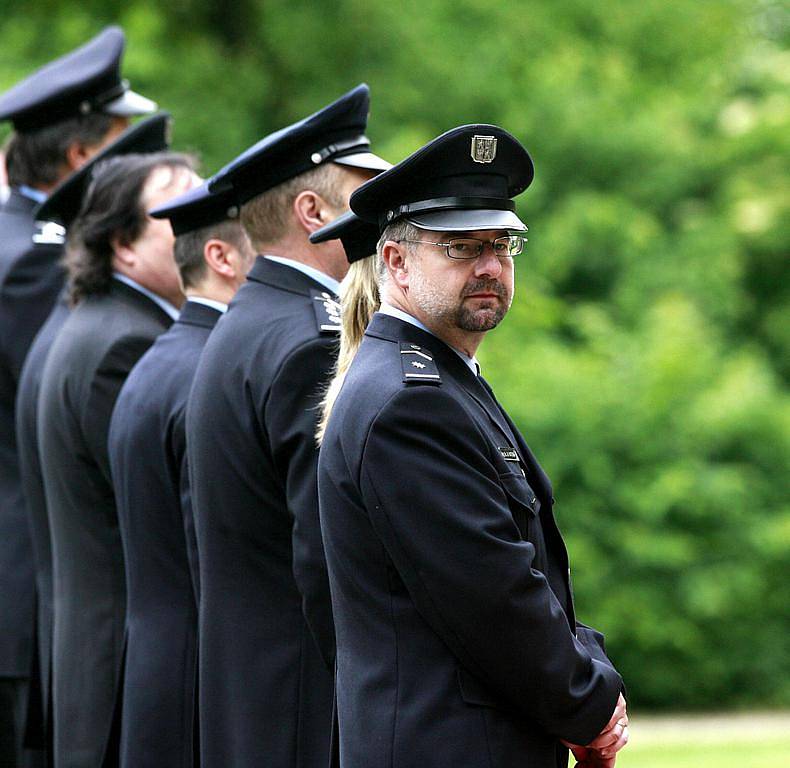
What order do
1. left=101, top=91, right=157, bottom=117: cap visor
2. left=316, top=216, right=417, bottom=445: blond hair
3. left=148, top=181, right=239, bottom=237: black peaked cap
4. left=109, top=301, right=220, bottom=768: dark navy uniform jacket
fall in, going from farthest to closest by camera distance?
left=101, top=91, right=157, bottom=117: cap visor, left=148, top=181, right=239, bottom=237: black peaked cap, left=109, top=301, right=220, bottom=768: dark navy uniform jacket, left=316, top=216, right=417, bottom=445: blond hair

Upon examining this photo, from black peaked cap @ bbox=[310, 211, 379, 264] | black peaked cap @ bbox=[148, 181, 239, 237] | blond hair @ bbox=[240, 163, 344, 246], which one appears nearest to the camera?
black peaked cap @ bbox=[310, 211, 379, 264]

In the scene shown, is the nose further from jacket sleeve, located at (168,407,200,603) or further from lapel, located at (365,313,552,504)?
jacket sleeve, located at (168,407,200,603)

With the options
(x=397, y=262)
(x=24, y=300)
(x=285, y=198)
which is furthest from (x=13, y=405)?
(x=397, y=262)

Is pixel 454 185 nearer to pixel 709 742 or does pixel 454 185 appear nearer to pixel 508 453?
pixel 508 453

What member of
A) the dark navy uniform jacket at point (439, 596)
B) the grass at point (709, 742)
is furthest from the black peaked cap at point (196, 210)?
the grass at point (709, 742)

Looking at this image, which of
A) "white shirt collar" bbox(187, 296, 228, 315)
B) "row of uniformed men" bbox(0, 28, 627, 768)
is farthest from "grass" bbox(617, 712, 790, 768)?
"white shirt collar" bbox(187, 296, 228, 315)

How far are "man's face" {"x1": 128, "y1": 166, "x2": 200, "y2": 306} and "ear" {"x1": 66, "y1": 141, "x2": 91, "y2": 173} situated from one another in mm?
907

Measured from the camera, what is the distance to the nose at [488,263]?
112 inches

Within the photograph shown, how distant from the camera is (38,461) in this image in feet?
15.0

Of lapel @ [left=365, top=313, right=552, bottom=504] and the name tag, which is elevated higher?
lapel @ [left=365, top=313, right=552, bottom=504]

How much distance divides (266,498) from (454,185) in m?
0.88

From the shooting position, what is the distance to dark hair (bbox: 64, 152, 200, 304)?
4.35 m

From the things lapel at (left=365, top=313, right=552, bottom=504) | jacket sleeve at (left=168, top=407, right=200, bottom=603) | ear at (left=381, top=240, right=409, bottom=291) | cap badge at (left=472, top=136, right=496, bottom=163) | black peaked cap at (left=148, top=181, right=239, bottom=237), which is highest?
cap badge at (left=472, top=136, right=496, bottom=163)

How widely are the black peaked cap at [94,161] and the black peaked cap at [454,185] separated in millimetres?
1935
